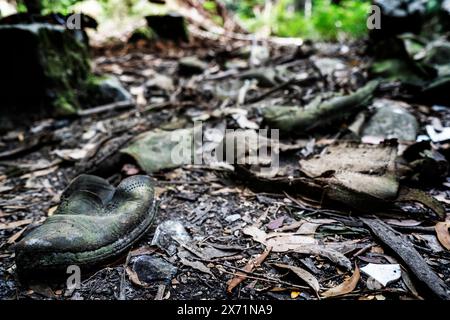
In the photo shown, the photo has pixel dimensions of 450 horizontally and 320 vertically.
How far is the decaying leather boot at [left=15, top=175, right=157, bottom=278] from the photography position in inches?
65.2

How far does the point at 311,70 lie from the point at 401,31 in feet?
4.86

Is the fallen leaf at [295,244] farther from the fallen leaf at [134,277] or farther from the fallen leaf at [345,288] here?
the fallen leaf at [134,277]

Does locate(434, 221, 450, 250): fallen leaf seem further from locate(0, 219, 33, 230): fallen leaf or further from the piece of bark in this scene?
locate(0, 219, 33, 230): fallen leaf

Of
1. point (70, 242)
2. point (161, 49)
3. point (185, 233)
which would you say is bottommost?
point (185, 233)

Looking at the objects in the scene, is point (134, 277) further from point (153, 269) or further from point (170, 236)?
point (170, 236)

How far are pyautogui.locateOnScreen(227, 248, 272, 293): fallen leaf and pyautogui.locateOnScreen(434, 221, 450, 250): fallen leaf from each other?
1017mm

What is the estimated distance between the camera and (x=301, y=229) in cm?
215

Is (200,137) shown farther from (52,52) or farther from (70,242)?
(52,52)

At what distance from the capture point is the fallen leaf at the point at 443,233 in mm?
1951

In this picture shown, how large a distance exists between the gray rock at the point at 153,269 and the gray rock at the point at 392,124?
2.34 m

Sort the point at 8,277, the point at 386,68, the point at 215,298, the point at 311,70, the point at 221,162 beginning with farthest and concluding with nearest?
the point at 311,70, the point at 386,68, the point at 221,162, the point at 8,277, the point at 215,298

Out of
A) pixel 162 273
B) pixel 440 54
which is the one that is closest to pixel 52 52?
pixel 162 273

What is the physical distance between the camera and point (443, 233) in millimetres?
2027

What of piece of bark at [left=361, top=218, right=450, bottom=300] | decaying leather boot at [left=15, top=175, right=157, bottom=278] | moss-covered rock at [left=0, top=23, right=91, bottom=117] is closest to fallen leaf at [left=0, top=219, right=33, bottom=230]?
decaying leather boot at [left=15, top=175, right=157, bottom=278]
